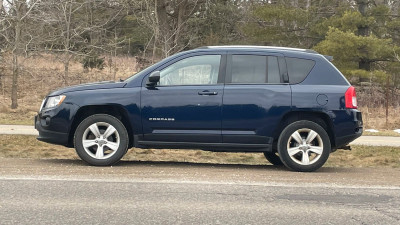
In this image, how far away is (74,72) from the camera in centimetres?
2694

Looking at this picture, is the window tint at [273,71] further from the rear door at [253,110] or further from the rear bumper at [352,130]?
the rear bumper at [352,130]

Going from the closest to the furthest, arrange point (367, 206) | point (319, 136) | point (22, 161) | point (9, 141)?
1. point (367, 206)
2. point (319, 136)
3. point (22, 161)
4. point (9, 141)

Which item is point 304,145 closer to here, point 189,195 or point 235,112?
point 235,112

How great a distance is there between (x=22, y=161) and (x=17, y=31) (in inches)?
495

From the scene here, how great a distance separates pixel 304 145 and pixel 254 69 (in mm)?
1341

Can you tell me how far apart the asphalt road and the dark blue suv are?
360 millimetres

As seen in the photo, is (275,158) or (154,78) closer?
A: (154,78)

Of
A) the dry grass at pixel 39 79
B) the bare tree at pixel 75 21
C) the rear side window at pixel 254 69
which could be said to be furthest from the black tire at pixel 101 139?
the bare tree at pixel 75 21

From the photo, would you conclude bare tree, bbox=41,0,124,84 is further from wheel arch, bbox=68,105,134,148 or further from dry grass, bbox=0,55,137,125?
wheel arch, bbox=68,105,134,148

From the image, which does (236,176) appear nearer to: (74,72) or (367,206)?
(367,206)

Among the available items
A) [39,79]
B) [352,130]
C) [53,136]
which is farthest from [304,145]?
[39,79]

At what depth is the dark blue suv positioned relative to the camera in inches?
285

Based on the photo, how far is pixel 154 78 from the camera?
285 inches

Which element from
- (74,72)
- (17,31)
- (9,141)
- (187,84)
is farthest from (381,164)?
(74,72)
